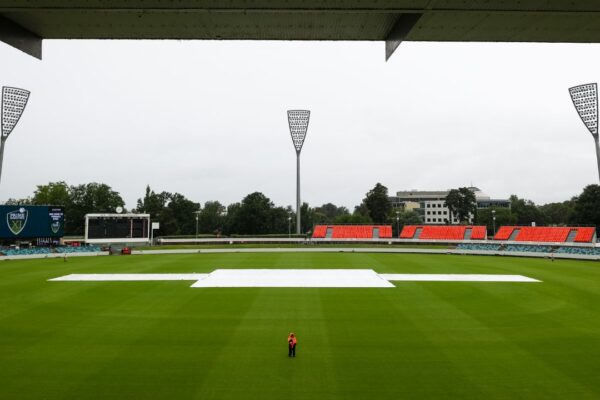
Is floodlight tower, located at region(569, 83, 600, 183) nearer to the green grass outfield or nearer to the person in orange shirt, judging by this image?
the green grass outfield

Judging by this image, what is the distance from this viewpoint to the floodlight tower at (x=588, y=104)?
112 ft

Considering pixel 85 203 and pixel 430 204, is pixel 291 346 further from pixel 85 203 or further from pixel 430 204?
pixel 430 204

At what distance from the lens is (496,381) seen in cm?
980

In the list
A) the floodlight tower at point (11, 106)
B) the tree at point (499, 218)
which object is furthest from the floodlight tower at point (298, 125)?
the tree at point (499, 218)

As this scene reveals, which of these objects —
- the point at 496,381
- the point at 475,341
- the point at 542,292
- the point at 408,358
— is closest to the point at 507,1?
the point at 496,381

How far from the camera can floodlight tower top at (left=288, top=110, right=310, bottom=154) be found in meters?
66.2

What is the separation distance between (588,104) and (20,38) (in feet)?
137

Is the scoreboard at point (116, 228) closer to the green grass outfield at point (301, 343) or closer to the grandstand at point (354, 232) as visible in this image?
the grandstand at point (354, 232)

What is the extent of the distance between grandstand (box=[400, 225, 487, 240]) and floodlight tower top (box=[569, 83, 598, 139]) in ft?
112

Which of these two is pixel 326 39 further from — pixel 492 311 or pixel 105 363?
pixel 492 311

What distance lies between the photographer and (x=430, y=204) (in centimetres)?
16025

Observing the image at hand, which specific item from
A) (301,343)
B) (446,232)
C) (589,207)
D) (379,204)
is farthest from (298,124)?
(589,207)

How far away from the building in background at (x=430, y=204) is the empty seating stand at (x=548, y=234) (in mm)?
87973

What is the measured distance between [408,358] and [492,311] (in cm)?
831
